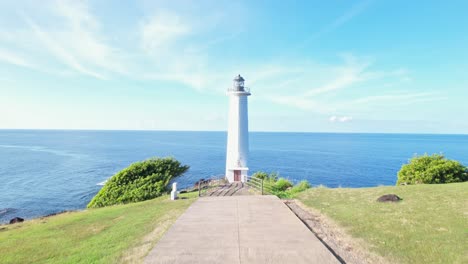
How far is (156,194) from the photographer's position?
21.2 m

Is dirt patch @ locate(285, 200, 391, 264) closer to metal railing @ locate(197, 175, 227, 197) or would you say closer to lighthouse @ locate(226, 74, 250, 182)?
metal railing @ locate(197, 175, 227, 197)

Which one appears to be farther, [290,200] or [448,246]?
[290,200]

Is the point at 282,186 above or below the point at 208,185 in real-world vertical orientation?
above

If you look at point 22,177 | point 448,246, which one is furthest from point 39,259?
point 22,177

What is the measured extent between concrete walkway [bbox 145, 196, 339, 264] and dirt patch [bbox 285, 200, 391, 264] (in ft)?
1.25

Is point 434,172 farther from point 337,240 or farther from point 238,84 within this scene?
point 238,84

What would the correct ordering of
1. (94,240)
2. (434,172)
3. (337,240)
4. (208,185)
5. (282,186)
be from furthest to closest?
(208,185), (434,172), (282,186), (94,240), (337,240)

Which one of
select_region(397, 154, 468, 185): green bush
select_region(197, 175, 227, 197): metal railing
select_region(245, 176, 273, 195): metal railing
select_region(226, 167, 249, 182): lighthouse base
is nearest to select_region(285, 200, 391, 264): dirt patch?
select_region(245, 176, 273, 195): metal railing

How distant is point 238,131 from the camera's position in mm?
22938

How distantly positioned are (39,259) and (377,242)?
32.8 ft

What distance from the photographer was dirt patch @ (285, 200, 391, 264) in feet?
22.0

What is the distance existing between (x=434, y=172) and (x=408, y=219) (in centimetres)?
1149

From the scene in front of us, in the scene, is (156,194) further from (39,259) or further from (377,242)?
(377,242)

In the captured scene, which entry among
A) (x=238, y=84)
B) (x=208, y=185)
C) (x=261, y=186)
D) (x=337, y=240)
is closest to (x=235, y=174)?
(x=208, y=185)
